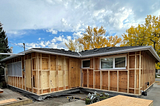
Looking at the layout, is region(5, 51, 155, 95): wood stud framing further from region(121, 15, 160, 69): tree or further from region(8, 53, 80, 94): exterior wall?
region(121, 15, 160, 69): tree

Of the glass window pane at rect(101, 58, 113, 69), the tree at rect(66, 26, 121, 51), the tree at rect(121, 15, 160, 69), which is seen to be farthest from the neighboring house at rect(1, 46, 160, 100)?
the tree at rect(66, 26, 121, 51)

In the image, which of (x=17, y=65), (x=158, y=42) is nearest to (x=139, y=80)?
(x=17, y=65)

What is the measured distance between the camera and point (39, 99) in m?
5.58

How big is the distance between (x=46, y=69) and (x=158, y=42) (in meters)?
17.3

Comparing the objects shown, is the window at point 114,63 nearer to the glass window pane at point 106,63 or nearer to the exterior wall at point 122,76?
the glass window pane at point 106,63

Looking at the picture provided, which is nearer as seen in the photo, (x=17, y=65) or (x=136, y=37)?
(x=17, y=65)

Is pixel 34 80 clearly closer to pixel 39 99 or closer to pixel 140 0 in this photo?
pixel 39 99

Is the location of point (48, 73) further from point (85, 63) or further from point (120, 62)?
point (120, 62)

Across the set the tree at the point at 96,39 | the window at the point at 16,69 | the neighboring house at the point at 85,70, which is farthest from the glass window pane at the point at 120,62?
the tree at the point at 96,39

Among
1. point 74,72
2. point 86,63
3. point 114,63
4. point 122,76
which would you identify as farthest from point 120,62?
point 74,72

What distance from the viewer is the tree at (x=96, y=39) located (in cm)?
2086

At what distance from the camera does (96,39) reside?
21281 millimetres

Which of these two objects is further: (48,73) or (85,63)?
(85,63)

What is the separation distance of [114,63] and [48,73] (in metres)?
3.94
